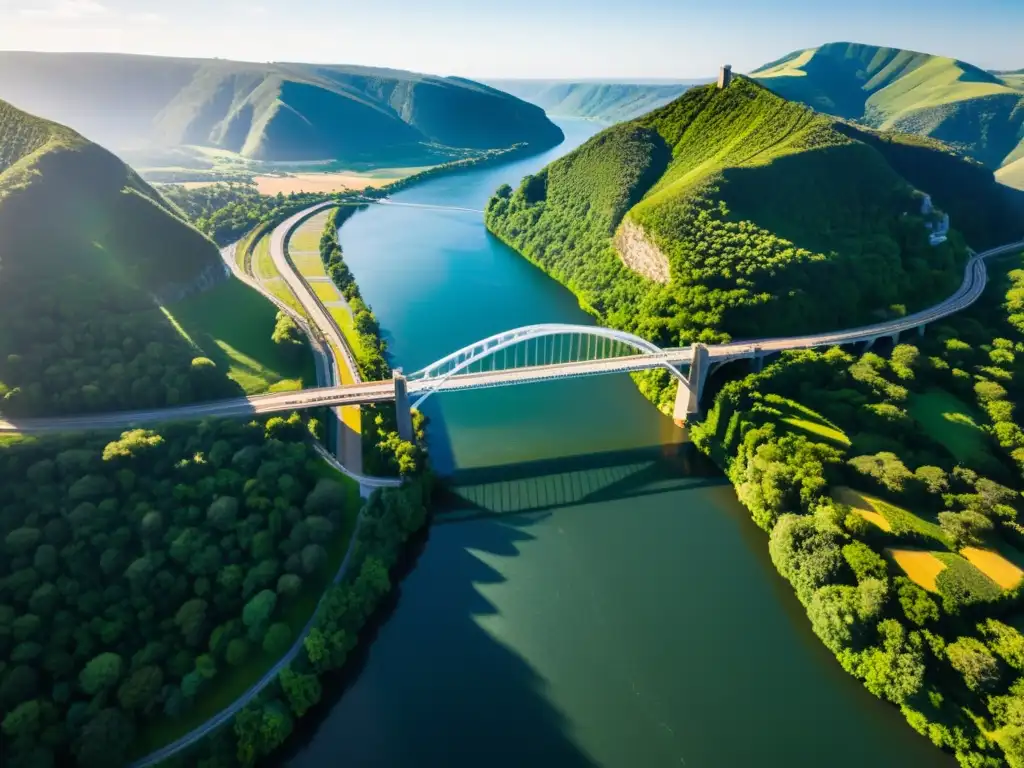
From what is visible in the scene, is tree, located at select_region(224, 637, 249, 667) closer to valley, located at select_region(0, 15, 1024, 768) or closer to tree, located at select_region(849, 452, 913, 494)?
valley, located at select_region(0, 15, 1024, 768)

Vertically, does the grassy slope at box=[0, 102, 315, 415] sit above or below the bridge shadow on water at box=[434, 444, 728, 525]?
above

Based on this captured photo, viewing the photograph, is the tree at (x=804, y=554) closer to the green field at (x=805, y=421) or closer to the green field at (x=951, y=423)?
the green field at (x=805, y=421)

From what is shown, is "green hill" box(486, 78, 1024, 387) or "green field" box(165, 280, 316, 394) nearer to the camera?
"green field" box(165, 280, 316, 394)

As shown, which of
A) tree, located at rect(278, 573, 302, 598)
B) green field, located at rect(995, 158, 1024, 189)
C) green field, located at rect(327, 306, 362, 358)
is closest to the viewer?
tree, located at rect(278, 573, 302, 598)

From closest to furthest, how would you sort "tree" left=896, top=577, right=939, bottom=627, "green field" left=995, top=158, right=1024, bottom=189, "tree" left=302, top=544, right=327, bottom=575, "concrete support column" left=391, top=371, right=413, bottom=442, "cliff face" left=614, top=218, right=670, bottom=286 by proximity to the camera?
1. "tree" left=896, top=577, right=939, bottom=627
2. "tree" left=302, top=544, right=327, bottom=575
3. "concrete support column" left=391, top=371, right=413, bottom=442
4. "cliff face" left=614, top=218, right=670, bottom=286
5. "green field" left=995, top=158, right=1024, bottom=189

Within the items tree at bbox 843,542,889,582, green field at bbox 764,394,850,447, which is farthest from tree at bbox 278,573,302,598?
green field at bbox 764,394,850,447

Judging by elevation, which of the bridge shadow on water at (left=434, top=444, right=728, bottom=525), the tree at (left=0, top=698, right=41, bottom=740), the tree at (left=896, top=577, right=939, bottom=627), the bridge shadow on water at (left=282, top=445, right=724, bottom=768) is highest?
the tree at (left=896, top=577, right=939, bottom=627)

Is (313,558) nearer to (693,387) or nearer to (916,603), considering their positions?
(693,387)

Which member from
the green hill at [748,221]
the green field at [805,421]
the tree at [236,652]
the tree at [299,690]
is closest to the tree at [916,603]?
the green field at [805,421]
